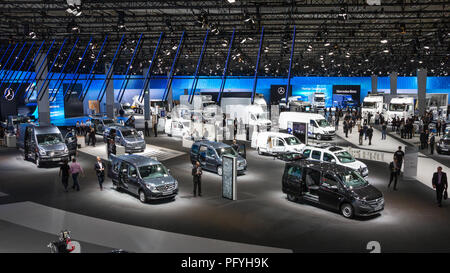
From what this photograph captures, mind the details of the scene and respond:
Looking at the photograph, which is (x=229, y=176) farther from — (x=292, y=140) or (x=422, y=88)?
(x=422, y=88)

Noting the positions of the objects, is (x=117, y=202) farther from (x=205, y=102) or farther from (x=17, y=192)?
(x=205, y=102)

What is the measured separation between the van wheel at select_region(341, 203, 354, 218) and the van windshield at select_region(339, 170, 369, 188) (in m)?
0.59

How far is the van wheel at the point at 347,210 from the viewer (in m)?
11.2

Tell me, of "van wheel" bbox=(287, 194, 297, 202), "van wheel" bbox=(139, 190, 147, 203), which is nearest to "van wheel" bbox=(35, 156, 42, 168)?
"van wheel" bbox=(139, 190, 147, 203)

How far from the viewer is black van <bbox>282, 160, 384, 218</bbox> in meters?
11.1

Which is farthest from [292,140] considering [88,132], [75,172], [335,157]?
[88,132]

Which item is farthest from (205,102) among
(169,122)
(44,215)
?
(44,215)

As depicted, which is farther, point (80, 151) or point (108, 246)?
point (80, 151)

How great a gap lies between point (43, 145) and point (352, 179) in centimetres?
1380

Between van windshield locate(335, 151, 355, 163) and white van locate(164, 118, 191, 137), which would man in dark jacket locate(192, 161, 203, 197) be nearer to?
van windshield locate(335, 151, 355, 163)

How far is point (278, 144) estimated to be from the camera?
66.9 feet

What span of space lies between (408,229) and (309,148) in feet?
21.9

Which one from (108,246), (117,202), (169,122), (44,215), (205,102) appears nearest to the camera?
(108,246)
